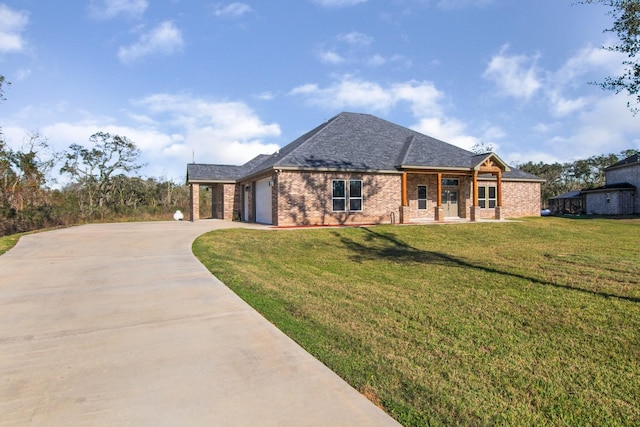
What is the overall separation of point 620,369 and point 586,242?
45.0 ft

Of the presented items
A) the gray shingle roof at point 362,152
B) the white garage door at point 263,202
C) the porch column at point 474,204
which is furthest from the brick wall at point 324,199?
the porch column at point 474,204

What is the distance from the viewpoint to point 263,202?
22062 millimetres

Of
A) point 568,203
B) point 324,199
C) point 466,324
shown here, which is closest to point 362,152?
point 324,199

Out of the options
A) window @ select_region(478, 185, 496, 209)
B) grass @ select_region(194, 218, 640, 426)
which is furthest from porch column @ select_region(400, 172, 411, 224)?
grass @ select_region(194, 218, 640, 426)

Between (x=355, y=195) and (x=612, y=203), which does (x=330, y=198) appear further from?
(x=612, y=203)

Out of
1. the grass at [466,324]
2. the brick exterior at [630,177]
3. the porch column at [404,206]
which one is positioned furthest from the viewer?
the brick exterior at [630,177]

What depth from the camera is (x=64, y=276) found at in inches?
308

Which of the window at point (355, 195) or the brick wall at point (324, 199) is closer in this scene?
the brick wall at point (324, 199)

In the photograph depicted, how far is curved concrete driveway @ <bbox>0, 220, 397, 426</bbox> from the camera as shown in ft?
9.23

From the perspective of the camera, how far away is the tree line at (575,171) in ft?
181

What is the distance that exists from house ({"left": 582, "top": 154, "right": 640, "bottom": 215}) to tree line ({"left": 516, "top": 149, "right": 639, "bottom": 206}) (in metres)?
19.2

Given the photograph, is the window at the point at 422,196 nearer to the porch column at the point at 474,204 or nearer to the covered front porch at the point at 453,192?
the covered front porch at the point at 453,192

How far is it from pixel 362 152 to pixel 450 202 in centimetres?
683

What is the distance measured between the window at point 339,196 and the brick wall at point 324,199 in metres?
0.21
